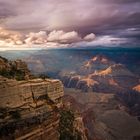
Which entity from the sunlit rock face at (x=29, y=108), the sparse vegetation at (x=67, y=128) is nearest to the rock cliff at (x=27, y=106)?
the sunlit rock face at (x=29, y=108)

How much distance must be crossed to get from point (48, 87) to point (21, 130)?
7.98 meters

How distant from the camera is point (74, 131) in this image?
63344 millimetres

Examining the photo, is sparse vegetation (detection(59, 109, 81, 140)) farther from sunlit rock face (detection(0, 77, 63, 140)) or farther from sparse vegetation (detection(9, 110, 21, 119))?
sparse vegetation (detection(9, 110, 21, 119))

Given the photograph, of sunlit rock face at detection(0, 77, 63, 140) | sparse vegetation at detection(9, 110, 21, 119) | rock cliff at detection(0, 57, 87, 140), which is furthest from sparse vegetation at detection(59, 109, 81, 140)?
sparse vegetation at detection(9, 110, 21, 119)

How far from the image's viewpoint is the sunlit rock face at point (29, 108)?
4075cm

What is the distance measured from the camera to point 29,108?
43.5 meters

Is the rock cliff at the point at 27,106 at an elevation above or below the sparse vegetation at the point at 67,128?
above

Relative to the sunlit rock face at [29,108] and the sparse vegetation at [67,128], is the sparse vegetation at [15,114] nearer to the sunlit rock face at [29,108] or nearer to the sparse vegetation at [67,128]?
the sunlit rock face at [29,108]

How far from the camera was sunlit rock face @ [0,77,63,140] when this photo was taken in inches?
1604

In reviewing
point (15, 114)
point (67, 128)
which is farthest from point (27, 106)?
point (67, 128)

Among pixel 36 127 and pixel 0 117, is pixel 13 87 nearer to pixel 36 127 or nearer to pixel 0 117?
pixel 0 117

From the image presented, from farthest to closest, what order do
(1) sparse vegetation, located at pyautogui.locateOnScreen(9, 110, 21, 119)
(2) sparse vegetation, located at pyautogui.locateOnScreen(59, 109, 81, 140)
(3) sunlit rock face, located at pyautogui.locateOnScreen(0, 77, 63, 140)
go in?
1. (2) sparse vegetation, located at pyautogui.locateOnScreen(59, 109, 81, 140)
2. (1) sparse vegetation, located at pyautogui.locateOnScreen(9, 110, 21, 119)
3. (3) sunlit rock face, located at pyautogui.locateOnScreen(0, 77, 63, 140)

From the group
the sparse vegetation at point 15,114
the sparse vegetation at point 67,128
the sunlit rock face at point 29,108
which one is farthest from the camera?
the sparse vegetation at point 67,128

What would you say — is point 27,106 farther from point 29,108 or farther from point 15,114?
point 15,114
